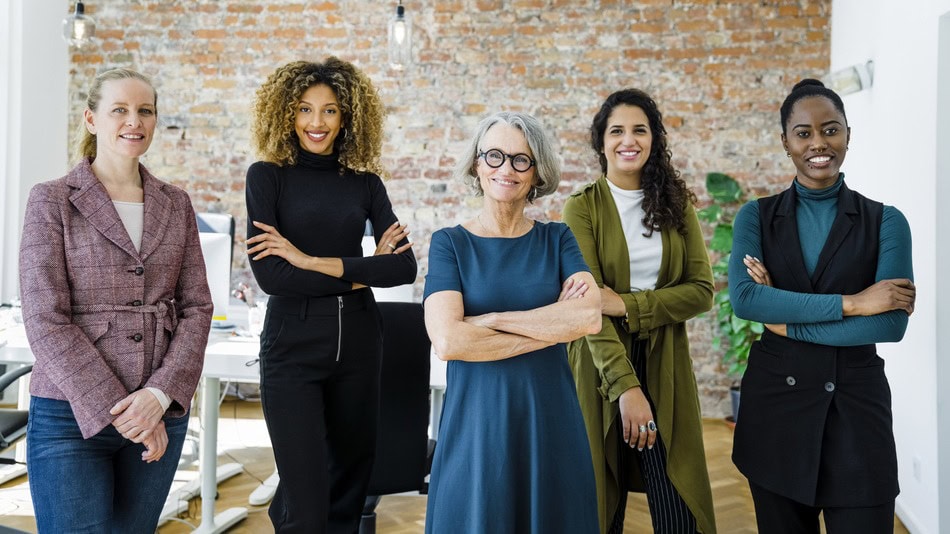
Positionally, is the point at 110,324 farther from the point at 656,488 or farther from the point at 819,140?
the point at 819,140

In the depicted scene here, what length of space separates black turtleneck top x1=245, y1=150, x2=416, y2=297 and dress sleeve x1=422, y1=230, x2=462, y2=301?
1.24 feet

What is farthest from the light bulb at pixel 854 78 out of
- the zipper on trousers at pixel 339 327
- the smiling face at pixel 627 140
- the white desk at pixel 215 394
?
the white desk at pixel 215 394

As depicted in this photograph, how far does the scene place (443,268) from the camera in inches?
71.2

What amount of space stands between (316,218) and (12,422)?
5.77 feet

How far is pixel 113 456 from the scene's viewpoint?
1.82 meters

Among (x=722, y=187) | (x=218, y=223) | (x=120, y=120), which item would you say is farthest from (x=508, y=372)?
(x=722, y=187)

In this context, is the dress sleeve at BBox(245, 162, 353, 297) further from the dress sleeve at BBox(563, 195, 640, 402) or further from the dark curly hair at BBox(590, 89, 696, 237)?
the dark curly hair at BBox(590, 89, 696, 237)

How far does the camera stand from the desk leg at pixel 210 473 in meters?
3.15

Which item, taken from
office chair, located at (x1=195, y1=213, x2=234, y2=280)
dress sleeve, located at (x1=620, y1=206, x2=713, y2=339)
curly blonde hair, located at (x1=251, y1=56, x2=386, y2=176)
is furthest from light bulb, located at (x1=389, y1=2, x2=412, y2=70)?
dress sleeve, located at (x1=620, y1=206, x2=713, y2=339)

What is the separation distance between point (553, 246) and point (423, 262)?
11.8 feet

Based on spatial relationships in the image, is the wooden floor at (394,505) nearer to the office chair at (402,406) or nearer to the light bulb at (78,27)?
the office chair at (402,406)

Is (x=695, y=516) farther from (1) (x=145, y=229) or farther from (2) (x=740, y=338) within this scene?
(2) (x=740, y=338)

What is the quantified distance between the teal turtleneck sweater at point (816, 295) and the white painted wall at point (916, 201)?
1.19 m

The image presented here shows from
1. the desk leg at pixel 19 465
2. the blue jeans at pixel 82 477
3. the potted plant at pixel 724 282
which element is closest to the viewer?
the blue jeans at pixel 82 477
